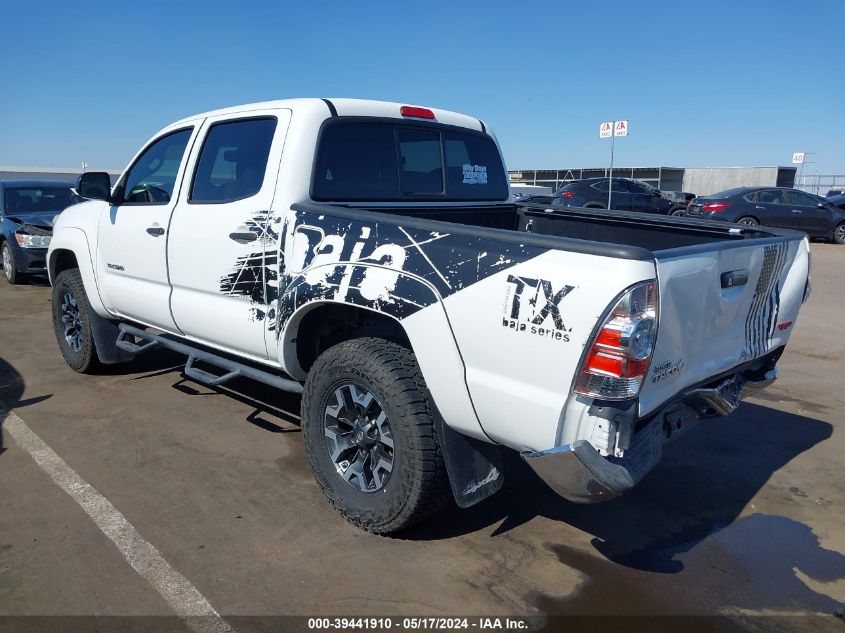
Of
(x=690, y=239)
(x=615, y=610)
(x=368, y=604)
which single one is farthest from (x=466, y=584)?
(x=690, y=239)

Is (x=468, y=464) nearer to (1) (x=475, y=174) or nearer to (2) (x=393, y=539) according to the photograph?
(2) (x=393, y=539)

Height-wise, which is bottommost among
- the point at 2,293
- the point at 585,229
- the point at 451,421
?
the point at 2,293

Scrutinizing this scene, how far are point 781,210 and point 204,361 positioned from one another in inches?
707

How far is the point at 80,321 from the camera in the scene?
562 cm

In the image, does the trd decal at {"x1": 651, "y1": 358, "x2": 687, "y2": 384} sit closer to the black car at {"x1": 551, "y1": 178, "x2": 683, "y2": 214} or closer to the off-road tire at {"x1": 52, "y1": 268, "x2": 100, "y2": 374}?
the off-road tire at {"x1": 52, "y1": 268, "x2": 100, "y2": 374}

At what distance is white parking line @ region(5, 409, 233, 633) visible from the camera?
274cm

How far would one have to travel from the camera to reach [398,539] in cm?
337

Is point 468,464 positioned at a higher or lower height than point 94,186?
lower

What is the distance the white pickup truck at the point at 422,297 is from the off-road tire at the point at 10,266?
678 cm

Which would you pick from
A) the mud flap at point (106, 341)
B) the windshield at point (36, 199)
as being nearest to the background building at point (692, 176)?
the windshield at point (36, 199)

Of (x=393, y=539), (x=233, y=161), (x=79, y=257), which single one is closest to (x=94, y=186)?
(x=79, y=257)

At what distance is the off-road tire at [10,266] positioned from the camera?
10.8m

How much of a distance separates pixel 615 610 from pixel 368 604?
1.03m

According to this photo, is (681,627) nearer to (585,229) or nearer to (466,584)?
(466,584)
